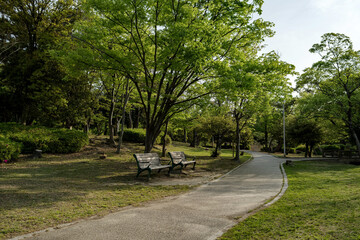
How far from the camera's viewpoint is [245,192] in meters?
7.07

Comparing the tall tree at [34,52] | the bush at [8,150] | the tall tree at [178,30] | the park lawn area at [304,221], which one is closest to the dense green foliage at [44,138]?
the bush at [8,150]

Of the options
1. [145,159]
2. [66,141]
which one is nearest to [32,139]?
[66,141]

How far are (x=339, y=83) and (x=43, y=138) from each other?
28.6 m

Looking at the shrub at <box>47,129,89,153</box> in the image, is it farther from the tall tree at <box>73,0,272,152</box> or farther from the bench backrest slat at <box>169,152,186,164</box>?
the bench backrest slat at <box>169,152,186,164</box>

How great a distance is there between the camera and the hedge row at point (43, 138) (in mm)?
11922

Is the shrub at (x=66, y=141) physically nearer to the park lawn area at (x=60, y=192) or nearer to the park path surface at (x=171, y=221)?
the park lawn area at (x=60, y=192)

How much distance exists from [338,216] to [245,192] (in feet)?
9.39

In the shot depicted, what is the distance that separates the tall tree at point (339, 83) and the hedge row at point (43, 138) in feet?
76.3

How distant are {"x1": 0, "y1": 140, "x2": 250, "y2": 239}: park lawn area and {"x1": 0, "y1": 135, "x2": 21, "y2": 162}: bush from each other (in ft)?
1.33

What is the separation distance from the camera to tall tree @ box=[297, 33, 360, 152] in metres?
22.4

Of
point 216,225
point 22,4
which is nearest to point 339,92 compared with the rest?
point 216,225

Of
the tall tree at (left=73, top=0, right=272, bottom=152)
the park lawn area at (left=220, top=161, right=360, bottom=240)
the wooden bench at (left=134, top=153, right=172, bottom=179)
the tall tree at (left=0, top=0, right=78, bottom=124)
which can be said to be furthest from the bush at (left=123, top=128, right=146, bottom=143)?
the park lawn area at (left=220, top=161, right=360, bottom=240)

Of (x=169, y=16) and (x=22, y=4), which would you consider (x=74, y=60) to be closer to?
(x=169, y=16)

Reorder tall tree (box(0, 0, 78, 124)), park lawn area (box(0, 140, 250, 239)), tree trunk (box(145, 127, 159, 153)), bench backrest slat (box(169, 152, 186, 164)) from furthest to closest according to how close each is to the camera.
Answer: tall tree (box(0, 0, 78, 124)) < tree trunk (box(145, 127, 159, 153)) < bench backrest slat (box(169, 152, 186, 164)) < park lawn area (box(0, 140, 250, 239))
